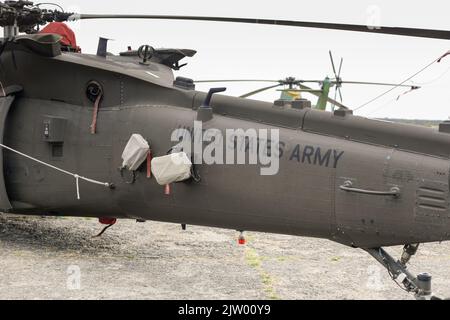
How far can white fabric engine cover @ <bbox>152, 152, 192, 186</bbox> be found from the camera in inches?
296

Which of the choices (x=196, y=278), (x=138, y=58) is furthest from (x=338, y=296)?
(x=138, y=58)

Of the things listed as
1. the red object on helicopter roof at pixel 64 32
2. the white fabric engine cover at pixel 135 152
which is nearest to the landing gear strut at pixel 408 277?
the white fabric engine cover at pixel 135 152

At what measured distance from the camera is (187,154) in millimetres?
7742

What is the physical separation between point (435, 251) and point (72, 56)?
703 cm

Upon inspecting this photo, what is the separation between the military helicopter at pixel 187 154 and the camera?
6.56m

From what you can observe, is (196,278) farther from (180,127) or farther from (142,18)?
(142,18)

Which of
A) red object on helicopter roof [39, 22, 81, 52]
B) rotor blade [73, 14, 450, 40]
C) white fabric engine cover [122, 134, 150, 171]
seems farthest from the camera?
red object on helicopter roof [39, 22, 81, 52]

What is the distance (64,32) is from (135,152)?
115 inches

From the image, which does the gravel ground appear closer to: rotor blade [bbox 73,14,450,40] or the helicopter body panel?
the helicopter body panel

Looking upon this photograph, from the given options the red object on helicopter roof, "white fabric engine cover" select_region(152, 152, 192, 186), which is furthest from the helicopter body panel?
the red object on helicopter roof

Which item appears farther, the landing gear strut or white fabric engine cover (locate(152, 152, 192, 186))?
white fabric engine cover (locate(152, 152, 192, 186))

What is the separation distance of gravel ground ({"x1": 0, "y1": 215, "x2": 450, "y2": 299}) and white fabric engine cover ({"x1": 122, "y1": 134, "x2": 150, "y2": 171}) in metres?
1.52

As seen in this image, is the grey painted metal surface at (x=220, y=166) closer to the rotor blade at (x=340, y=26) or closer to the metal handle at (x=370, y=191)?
the metal handle at (x=370, y=191)

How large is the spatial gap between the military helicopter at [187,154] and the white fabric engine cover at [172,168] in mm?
18
